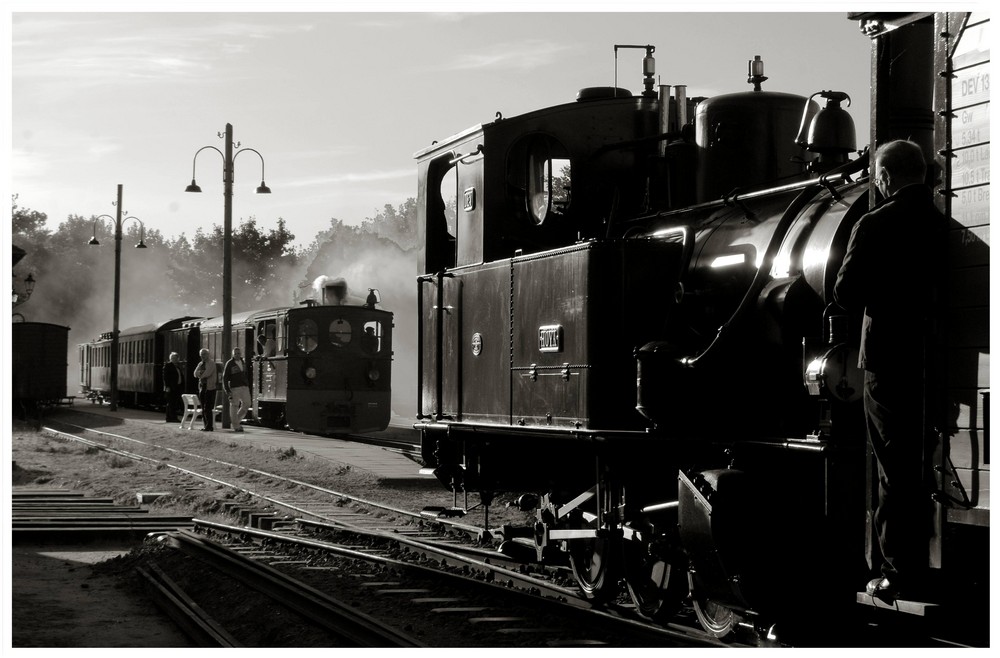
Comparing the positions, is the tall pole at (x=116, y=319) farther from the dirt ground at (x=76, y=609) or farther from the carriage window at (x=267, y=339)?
the dirt ground at (x=76, y=609)

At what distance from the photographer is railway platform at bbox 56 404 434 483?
1600 cm

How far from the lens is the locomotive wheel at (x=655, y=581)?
6895 millimetres

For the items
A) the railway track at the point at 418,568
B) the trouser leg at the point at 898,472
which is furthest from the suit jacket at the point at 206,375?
the trouser leg at the point at 898,472

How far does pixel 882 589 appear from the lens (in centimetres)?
526

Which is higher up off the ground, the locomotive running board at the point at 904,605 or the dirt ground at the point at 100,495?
the locomotive running board at the point at 904,605

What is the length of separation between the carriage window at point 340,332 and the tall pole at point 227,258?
2387mm

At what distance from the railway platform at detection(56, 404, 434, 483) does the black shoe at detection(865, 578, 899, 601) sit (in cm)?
703

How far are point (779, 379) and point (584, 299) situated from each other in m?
1.34

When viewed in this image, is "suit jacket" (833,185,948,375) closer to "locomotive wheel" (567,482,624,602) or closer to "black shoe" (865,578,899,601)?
"black shoe" (865,578,899,601)

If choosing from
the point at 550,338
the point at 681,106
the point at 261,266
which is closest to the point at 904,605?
the point at 550,338

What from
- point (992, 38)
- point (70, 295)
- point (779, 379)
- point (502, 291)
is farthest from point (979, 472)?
point (70, 295)

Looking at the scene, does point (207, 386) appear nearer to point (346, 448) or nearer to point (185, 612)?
point (346, 448)

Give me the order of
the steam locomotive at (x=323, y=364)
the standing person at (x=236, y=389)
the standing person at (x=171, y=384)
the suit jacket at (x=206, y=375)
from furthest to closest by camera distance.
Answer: the standing person at (x=171, y=384) < the suit jacket at (x=206, y=375) < the standing person at (x=236, y=389) < the steam locomotive at (x=323, y=364)

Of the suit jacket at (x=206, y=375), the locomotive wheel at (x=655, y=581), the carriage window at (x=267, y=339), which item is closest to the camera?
the locomotive wheel at (x=655, y=581)
